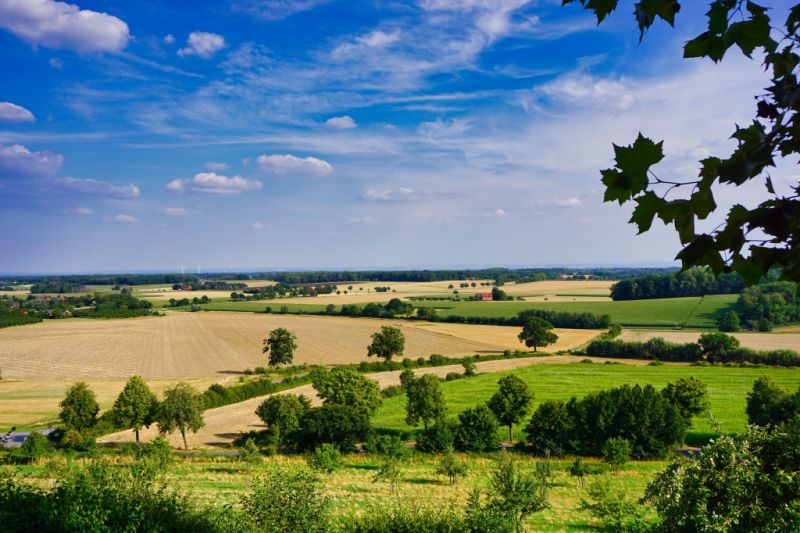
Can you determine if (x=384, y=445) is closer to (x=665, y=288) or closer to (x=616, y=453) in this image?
(x=616, y=453)

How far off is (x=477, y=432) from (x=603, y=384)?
35.1 m

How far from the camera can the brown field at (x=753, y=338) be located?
94000 mm

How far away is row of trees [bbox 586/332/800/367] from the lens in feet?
280

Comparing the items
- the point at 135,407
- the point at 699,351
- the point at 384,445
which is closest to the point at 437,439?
the point at 384,445

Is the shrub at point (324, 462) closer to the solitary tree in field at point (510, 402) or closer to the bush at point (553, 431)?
the solitary tree in field at point (510, 402)

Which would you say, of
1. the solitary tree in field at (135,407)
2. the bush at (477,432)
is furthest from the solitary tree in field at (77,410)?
the bush at (477,432)

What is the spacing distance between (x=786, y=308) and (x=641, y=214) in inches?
5597

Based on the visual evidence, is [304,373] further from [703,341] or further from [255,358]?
[703,341]

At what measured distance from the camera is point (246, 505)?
19484mm

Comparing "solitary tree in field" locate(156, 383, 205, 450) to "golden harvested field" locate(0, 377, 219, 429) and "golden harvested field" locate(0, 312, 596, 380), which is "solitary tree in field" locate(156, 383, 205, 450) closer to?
"golden harvested field" locate(0, 377, 219, 429)

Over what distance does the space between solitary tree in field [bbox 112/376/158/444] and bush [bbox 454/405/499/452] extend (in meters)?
32.1

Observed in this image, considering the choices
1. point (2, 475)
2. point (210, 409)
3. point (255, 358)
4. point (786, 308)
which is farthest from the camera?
point (786, 308)

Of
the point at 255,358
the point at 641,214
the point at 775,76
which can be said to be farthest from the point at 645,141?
the point at 255,358

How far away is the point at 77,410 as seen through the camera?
5250cm
